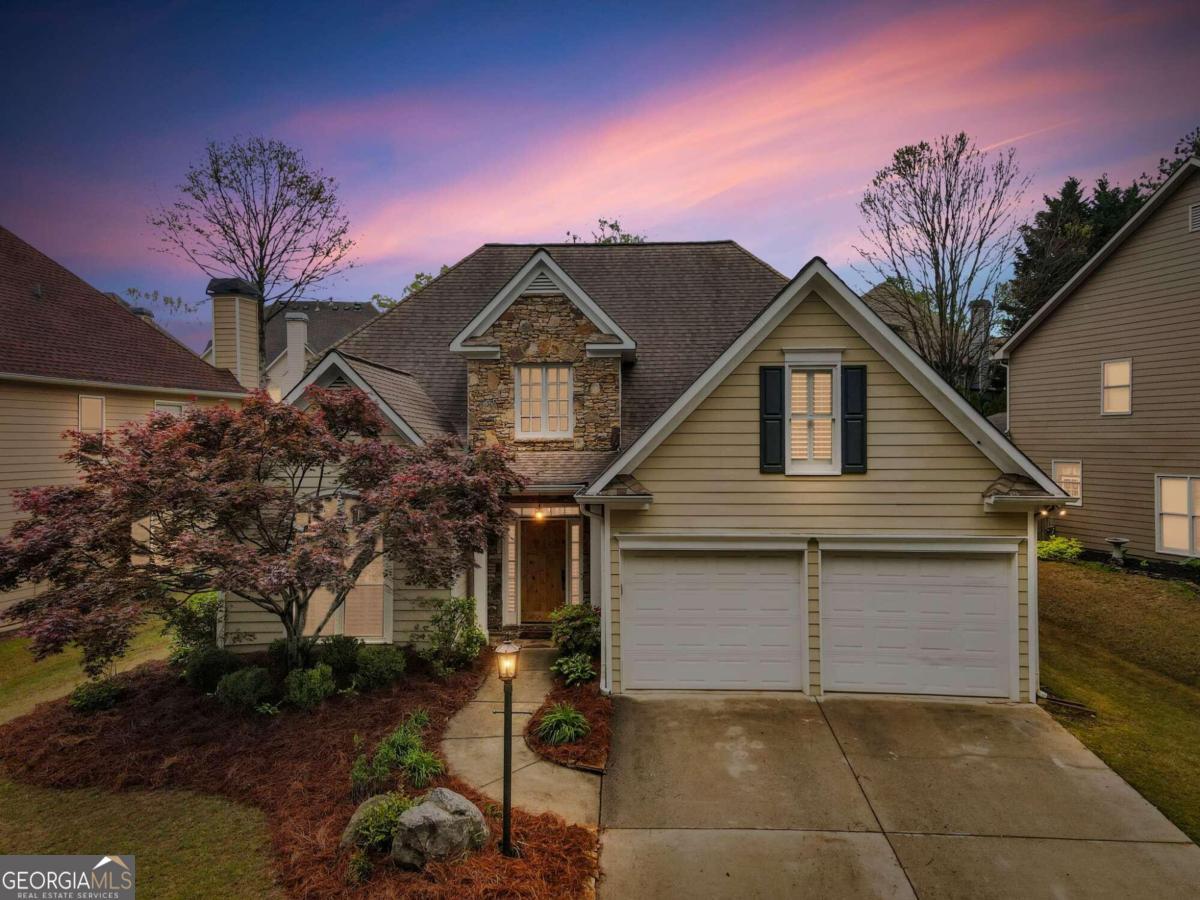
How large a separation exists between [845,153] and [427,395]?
14690 mm

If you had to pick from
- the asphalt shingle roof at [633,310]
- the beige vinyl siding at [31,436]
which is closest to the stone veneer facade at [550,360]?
the asphalt shingle roof at [633,310]

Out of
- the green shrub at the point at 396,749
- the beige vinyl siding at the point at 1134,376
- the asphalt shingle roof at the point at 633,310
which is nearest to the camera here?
the green shrub at the point at 396,749

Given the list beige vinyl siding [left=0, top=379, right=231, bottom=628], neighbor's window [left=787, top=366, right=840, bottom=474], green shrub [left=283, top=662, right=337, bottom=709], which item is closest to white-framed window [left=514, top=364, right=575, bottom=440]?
neighbor's window [left=787, top=366, right=840, bottom=474]

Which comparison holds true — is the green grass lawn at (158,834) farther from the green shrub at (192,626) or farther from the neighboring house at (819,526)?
the neighboring house at (819,526)

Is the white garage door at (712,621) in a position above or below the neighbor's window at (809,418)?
below

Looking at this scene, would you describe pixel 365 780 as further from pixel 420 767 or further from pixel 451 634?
pixel 451 634

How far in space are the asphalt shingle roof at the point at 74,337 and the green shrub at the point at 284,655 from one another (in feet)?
33.2

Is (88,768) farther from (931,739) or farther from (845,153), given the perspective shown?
(845,153)

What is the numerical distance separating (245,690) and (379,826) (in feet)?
13.4

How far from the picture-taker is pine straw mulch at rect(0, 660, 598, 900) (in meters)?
4.54

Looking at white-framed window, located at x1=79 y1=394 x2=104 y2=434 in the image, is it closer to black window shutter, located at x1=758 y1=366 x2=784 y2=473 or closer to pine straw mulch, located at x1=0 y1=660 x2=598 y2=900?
pine straw mulch, located at x1=0 y1=660 x2=598 y2=900

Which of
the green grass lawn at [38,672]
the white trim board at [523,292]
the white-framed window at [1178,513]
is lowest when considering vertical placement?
the green grass lawn at [38,672]

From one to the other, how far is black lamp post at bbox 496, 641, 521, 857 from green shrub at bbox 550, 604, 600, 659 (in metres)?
4.35

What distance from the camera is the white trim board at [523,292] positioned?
11172 millimetres
